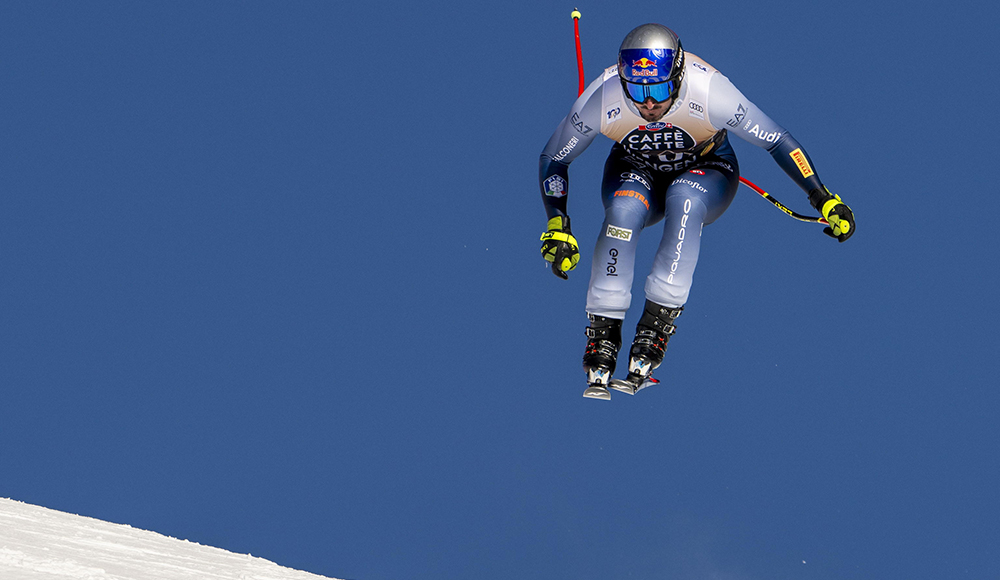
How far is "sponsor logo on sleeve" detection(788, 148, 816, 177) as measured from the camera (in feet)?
16.1

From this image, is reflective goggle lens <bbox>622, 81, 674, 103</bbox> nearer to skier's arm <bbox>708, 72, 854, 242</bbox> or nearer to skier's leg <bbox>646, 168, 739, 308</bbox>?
skier's arm <bbox>708, 72, 854, 242</bbox>

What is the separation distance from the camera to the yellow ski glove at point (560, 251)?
497 centimetres

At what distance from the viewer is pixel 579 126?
5.04m

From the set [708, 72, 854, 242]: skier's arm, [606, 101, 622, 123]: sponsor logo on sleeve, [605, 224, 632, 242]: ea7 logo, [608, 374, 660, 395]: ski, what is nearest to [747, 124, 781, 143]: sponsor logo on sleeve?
[708, 72, 854, 242]: skier's arm

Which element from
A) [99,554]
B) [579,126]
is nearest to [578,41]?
[579,126]

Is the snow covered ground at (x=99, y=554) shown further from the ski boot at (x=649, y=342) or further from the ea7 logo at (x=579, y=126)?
the ea7 logo at (x=579, y=126)

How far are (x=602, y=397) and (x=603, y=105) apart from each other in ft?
3.84

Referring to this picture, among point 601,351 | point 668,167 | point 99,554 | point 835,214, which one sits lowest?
point 99,554

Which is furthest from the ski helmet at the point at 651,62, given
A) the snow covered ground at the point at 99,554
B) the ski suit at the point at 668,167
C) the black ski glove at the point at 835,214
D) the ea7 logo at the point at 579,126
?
the snow covered ground at the point at 99,554

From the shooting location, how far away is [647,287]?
497cm

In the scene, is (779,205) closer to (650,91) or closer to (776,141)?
(776,141)

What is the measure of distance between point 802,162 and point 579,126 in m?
0.91

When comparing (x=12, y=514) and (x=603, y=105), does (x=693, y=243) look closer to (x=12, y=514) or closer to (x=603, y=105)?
(x=603, y=105)

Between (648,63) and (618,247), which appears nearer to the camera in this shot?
(648,63)
